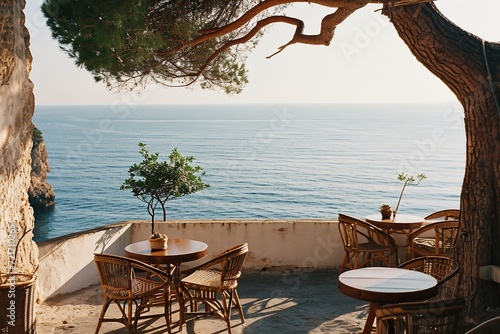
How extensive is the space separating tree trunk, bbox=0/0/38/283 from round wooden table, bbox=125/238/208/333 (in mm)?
877

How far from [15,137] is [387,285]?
2915 millimetres

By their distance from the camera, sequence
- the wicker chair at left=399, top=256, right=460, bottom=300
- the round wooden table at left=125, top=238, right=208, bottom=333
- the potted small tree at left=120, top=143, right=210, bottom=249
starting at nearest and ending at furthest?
the wicker chair at left=399, top=256, right=460, bottom=300 < the round wooden table at left=125, top=238, right=208, bottom=333 < the potted small tree at left=120, top=143, right=210, bottom=249

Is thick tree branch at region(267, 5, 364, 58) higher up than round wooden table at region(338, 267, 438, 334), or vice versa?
thick tree branch at region(267, 5, 364, 58)

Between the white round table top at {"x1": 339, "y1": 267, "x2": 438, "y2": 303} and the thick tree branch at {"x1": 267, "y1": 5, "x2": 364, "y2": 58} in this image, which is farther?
the thick tree branch at {"x1": 267, "y1": 5, "x2": 364, "y2": 58}

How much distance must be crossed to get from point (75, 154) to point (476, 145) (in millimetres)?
67589

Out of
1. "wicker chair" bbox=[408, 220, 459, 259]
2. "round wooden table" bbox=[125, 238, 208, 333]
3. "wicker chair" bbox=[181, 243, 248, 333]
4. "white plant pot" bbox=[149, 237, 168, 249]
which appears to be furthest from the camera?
"wicker chair" bbox=[408, 220, 459, 259]

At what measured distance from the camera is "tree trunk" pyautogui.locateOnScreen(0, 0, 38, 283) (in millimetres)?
3984

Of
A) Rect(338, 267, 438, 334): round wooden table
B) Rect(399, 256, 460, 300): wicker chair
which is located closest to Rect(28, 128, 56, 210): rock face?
Rect(399, 256, 460, 300): wicker chair

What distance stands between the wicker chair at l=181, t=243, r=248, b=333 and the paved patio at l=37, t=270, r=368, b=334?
0.19 m

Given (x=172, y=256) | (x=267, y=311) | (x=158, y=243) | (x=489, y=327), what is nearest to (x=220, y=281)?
(x=172, y=256)

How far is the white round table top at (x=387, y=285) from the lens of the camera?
348cm

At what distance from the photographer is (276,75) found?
61.2 metres

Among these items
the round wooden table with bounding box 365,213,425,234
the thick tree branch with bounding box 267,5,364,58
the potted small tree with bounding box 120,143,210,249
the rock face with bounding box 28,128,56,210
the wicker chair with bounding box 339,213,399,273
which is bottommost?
the rock face with bounding box 28,128,56,210

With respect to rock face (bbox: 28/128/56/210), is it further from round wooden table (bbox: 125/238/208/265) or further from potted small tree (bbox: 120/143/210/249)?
round wooden table (bbox: 125/238/208/265)
